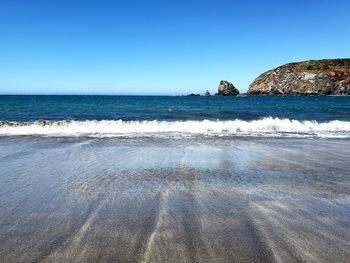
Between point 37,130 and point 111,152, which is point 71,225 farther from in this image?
point 37,130

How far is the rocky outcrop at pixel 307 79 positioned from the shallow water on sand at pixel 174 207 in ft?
499

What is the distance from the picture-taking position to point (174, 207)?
231 inches

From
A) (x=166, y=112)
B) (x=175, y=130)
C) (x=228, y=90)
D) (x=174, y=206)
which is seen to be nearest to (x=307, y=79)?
(x=228, y=90)

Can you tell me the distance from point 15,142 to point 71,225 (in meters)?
10.8

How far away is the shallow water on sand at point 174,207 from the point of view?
13.8 ft

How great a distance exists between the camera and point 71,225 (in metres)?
5.00

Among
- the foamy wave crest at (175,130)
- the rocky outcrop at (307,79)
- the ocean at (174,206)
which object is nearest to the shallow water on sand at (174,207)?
the ocean at (174,206)

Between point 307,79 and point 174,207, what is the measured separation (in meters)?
164

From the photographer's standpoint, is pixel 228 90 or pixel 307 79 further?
pixel 228 90

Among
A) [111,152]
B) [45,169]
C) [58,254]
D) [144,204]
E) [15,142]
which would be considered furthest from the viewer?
[15,142]

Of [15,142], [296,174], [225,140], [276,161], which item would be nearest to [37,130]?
[15,142]

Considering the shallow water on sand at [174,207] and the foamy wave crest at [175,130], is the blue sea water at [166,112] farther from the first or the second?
the shallow water on sand at [174,207]

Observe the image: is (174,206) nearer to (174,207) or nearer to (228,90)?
(174,207)

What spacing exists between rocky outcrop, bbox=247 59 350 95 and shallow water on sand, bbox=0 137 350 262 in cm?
15202
